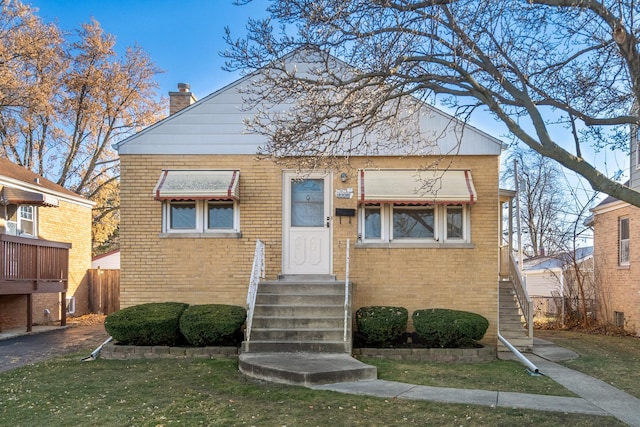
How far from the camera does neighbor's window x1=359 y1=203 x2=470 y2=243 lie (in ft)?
36.4

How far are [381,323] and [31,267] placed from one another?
1077cm

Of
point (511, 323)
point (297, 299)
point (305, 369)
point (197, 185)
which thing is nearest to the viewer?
point (305, 369)

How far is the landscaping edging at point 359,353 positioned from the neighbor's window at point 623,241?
859 cm

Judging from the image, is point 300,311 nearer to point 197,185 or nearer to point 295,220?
point 295,220

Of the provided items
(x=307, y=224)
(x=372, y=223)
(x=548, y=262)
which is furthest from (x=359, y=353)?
(x=548, y=262)

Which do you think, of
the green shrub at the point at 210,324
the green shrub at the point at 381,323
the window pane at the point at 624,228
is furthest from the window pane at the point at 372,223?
the window pane at the point at 624,228

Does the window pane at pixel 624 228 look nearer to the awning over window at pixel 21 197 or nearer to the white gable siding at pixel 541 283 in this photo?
the white gable siding at pixel 541 283

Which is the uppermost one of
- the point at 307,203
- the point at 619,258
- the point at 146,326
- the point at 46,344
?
the point at 307,203

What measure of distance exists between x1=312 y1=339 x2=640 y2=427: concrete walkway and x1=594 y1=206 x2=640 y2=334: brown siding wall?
8.15 metres

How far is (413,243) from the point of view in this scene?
36.1 ft

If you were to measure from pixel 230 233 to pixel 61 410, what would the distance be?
17.1ft

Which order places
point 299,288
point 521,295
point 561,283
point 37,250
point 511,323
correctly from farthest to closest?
point 561,283 → point 37,250 → point 521,295 → point 511,323 → point 299,288

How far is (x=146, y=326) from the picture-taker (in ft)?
31.7

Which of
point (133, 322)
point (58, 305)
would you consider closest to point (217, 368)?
point (133, 322)
